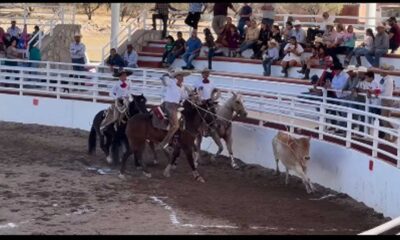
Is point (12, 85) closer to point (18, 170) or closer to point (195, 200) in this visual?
point (18, 170)

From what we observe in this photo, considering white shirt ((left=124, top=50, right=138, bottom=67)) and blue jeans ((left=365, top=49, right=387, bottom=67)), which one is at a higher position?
blue jeans ((left=365, top=49, right=387, bottom=67))

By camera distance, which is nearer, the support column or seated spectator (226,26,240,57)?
seated spectator (226,26,240,57)

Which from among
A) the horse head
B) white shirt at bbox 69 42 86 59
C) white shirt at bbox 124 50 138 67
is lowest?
the horse head

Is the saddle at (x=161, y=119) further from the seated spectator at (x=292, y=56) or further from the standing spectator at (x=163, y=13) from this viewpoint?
the standing spectator at (x=163, y=13)

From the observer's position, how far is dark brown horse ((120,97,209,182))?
51.1 ft

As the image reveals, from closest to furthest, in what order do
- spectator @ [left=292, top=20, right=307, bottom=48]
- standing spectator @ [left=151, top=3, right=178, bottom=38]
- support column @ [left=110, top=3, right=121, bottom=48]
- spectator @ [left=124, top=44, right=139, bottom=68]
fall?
spectator @ [left=292, top=20, right=307, bottom=48] < spectator @ [left=124, top=44, right=139, bottom=68] < support column @ [left=110, top=3, right=121, bottom=48] < standing spectator @ [left=151, top=3, right=178, bottom=38]

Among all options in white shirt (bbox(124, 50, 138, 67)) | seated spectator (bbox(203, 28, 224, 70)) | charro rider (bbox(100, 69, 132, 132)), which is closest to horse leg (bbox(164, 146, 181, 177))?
charro rider (bbox(100, 69, 132, 132))

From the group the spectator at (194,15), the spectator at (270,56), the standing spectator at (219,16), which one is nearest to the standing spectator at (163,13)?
the spectator at (194,15)

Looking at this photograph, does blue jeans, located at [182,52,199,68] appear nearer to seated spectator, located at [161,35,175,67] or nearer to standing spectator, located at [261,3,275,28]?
seated spectator, located at [161,35,175,67]

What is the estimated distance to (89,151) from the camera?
18.0m

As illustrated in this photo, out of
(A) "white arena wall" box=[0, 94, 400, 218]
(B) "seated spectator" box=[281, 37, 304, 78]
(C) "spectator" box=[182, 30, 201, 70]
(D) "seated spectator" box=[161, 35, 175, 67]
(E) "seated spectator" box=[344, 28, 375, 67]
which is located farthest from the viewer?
(D) "seated spectator" box=[161, 35, 175, 67]

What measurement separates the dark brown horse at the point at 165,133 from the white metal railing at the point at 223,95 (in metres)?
2.12

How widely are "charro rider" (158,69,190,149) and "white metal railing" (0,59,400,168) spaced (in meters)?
2.47

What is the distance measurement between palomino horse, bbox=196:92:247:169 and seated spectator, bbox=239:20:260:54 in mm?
7207
